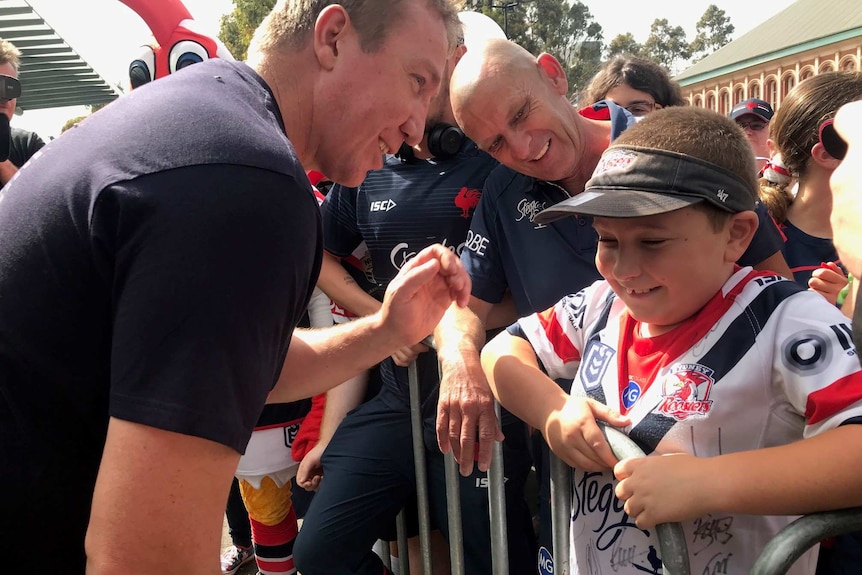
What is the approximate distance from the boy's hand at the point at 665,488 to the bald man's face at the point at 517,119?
49.7 inches

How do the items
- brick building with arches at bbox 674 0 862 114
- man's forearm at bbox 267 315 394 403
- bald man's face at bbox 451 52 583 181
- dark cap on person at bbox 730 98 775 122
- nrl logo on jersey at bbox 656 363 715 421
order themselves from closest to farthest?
nrl logo on jersey at bbox 656 363 715 421 → man's forearm at bbox 267 315 394 403 → bald man's face at bbox 451 52 583 181 → dark cap on person at bbox 730 98 775 122 → brick building with arches at bbox 674 0 862 114

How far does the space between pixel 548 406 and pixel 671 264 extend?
0.43 m

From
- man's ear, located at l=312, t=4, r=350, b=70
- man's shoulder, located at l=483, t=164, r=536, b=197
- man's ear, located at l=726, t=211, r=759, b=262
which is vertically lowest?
man's shoulder, located at l=483, t=164, r=536, b=197

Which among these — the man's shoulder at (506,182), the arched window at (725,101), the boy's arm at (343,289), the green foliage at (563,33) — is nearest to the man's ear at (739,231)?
the man's shoulder at (506,182)

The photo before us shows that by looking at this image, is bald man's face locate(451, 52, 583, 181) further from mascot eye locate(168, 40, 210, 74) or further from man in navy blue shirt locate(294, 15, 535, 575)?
mascot eye locate(168, 40, 210, 74)

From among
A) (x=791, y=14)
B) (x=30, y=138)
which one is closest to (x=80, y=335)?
(x=30, y=138)

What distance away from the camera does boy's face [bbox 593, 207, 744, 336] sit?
1.54 meters

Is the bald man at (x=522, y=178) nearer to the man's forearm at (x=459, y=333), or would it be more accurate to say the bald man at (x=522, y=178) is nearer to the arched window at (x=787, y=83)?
the man's forearm at (x=459, y=333)

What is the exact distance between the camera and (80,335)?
1108mm

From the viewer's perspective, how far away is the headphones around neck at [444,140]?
2.59 metres

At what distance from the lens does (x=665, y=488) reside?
A: 126 cm

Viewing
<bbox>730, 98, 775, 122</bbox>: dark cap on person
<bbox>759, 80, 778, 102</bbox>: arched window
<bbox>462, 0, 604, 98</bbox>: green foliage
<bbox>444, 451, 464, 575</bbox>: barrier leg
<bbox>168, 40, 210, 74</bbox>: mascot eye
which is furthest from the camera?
<bbox>462, 0, 604, 98</bbox>: green foliage

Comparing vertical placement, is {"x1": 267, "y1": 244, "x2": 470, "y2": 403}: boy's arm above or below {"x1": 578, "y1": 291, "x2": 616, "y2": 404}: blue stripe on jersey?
below

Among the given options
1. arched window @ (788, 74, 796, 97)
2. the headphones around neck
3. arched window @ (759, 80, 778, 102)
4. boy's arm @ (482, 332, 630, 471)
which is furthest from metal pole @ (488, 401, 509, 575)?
arched window @ (759, 80, 778, 102)
